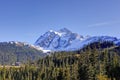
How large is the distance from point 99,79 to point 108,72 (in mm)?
53038

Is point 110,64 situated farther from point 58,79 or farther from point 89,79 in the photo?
point 89,79

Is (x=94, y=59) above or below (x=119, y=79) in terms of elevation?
above

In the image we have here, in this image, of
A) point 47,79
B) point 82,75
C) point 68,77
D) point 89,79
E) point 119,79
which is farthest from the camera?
point 47,79

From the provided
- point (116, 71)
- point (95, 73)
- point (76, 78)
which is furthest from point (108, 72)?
point (95, 73)

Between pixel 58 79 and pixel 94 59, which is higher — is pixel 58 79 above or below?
below

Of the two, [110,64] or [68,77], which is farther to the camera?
[110,64]

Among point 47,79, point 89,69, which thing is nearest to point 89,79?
point 89,69

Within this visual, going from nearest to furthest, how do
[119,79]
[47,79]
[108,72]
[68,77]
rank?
1. [68,77]
2. [119,79]
3. [108,72]
4. [47,79]

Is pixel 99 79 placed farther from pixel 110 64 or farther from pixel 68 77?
pixel 110 64

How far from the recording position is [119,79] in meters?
148

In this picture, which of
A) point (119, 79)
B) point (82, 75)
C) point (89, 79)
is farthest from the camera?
point (119, 79)

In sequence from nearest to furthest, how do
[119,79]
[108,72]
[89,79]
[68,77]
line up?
[89,79], [68,77], [119,79], [108,72]

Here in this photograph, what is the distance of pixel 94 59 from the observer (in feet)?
409

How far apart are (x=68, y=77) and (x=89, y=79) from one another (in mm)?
22504
